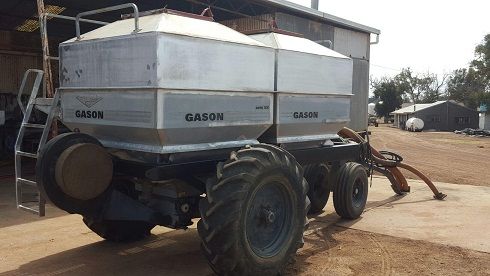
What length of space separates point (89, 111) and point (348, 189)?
14.1ft

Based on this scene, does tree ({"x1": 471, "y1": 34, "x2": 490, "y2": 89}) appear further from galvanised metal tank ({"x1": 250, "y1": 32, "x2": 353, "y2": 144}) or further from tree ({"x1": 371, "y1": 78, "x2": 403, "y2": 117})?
galvanised metal tank ({"x1": 250, "y1": 32, "x2": 353, "y2": 144})

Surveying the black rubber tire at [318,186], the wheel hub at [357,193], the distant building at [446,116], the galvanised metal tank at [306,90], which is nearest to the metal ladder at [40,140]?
the galvanised metal tank at [306,90]

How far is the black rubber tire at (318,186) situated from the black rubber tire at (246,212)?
10.2 ft

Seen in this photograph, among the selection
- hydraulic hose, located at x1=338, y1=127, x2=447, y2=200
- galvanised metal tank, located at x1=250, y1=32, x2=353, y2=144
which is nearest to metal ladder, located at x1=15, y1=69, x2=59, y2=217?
galvanised metal tank, located at x1=250, y1=32, x2=353, y2=144

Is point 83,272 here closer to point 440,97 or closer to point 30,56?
point 30,56

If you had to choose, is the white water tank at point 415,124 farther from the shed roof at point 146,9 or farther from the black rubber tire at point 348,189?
the black rubber tire at point 348,189

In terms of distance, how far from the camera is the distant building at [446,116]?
59.6 m

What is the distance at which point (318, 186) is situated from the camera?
27.5 feet

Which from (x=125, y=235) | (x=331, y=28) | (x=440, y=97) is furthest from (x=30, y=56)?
(x=440, y=97)

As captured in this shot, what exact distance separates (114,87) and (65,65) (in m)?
0.93

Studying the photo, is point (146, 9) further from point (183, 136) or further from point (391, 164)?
point (183, 136)

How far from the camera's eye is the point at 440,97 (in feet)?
281

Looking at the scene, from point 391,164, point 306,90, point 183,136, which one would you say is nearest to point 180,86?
point 183,136

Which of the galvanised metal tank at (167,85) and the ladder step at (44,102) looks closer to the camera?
the galvanised metal tank at (167,85)
